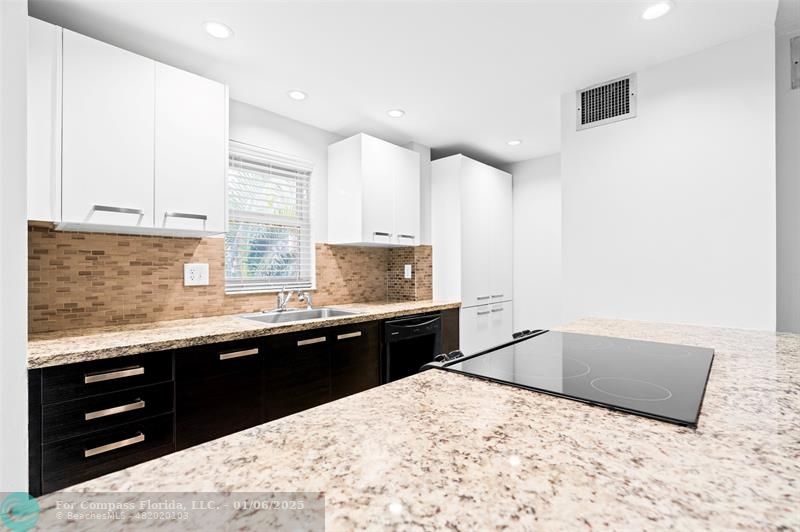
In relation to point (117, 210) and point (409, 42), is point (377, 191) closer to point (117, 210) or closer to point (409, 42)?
point (409, 42)

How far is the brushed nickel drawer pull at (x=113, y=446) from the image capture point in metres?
1.46

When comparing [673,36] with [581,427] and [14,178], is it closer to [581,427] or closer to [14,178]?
[581,427]

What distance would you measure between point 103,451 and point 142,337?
1.54ft

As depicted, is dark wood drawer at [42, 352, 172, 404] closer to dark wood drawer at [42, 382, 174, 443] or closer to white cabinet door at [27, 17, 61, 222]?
dark wood drawer at [42, 382, 174, 443]

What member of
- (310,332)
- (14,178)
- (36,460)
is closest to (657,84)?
(310,332)

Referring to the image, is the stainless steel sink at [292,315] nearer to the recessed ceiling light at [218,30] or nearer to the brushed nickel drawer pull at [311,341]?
the brushed nickel drawer pull at [311,341]

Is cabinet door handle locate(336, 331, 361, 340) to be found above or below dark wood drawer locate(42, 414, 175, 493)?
above

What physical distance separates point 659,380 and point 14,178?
155cm

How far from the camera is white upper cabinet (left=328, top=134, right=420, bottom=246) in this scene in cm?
305

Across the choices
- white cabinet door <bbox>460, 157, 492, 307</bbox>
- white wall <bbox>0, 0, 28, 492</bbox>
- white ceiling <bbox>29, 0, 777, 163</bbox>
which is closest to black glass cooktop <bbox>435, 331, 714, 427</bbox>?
white wall <bbox>0, 0, 28, 492</bbox>

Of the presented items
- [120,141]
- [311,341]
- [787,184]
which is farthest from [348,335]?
[787,184]

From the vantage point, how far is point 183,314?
2.37 meters

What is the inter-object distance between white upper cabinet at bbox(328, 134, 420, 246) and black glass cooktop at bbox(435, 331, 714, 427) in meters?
1.94

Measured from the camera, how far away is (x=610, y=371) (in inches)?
40.3
